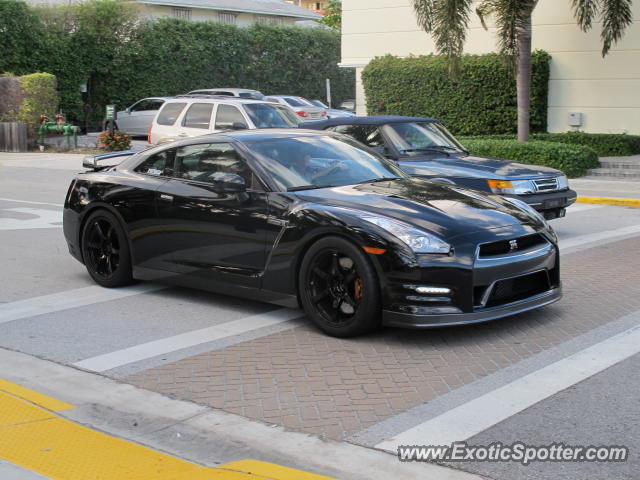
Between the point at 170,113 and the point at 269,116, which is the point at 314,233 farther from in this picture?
the point at 170,113

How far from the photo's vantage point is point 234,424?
504cm

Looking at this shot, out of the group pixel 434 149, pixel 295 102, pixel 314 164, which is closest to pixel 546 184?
pixel 434 149

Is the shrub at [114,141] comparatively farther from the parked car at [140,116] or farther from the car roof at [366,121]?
the car roof at [366,121]

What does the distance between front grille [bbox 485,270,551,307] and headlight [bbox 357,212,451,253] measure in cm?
54

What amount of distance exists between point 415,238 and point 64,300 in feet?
11.3

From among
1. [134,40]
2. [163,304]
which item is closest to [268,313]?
[163,304]

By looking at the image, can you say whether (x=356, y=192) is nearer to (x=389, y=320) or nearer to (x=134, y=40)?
(x=389, y=320)

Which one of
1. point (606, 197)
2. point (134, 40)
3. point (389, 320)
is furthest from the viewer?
point (134, 40)

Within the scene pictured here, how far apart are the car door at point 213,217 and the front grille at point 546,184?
4848 millimetres

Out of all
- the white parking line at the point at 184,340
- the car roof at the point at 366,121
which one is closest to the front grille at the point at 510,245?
the white parking line at the point at 184,340

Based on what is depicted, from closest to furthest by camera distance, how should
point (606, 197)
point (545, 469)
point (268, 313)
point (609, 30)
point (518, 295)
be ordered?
point (545, 469), point (518, 295), point (268, 313), point (606, 197), point (609, 30)

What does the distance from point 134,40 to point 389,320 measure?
33.4m

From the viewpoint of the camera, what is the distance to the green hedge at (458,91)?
82.9 ft

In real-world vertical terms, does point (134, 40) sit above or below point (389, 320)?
above
